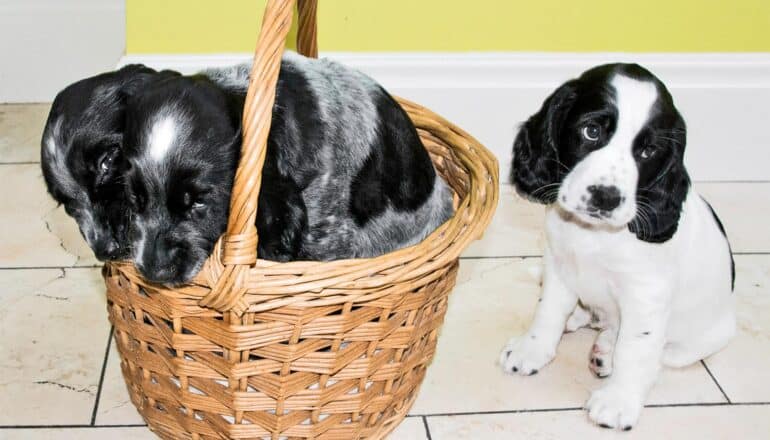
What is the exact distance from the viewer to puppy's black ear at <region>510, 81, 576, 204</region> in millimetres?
2309

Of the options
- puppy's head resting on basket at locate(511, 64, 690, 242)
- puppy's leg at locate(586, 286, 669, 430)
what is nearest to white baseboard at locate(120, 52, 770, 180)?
puppy's head resting on basket at locate(511, 64, 690, 242)

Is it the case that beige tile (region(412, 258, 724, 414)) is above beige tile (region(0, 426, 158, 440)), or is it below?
above

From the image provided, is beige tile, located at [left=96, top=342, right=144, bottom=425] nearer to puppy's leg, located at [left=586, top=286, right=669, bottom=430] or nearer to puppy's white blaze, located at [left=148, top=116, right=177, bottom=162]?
puppy's white blaze, located at [left=148, top=116, right=177, bottom=162]

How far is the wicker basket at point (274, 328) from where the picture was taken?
1.75m

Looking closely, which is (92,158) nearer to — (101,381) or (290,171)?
(290,171)

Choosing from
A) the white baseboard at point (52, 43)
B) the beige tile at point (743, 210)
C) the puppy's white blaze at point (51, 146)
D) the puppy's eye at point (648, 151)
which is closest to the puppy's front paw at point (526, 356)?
the puppy's eye at point (648, 151)

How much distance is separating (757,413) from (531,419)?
637 millimetres

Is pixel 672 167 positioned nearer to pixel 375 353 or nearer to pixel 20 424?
pixel 375 353

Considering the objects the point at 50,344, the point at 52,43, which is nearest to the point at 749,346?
the point at 50,344

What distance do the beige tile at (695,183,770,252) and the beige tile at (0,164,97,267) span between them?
7.59 feet

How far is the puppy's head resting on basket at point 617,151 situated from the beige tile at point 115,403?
1216 mm

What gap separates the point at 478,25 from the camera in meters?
3.57

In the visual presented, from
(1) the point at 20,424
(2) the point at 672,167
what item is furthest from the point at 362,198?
(1) the point at 20,424

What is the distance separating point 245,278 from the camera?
1.76 m
